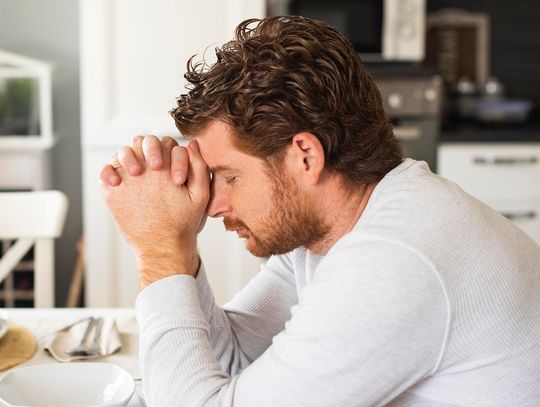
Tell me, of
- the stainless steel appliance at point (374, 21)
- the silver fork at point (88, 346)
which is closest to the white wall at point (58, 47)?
the stainless steel appliance at point (374, 21)

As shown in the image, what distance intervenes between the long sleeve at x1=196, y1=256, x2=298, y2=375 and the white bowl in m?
0.25

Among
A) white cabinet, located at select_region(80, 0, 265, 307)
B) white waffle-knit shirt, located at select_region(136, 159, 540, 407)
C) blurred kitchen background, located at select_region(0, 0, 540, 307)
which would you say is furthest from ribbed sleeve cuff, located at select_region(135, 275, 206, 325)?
white cabinet, located at select_region(80, 0, 265, 307)

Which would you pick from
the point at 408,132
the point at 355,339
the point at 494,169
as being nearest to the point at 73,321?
the point at 355,339

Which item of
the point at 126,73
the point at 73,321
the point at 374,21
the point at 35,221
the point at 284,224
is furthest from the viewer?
the point at 374,21

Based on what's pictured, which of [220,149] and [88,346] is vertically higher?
[220,149]

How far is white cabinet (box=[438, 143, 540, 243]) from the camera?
11.9 ft

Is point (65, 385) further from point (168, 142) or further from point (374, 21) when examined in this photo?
point (374, 21)

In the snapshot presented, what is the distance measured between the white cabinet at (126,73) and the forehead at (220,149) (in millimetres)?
2064

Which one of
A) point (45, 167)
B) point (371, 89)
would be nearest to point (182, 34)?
point (45, 167)

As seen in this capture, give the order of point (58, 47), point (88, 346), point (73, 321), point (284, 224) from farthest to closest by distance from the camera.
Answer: point (58, 47), point (73, 321), point (88, 346), point (284, 224)

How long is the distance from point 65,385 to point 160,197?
0.30 m

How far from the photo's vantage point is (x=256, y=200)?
131 centimetres

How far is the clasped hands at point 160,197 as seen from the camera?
1.33m

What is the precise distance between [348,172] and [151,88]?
218 cm
